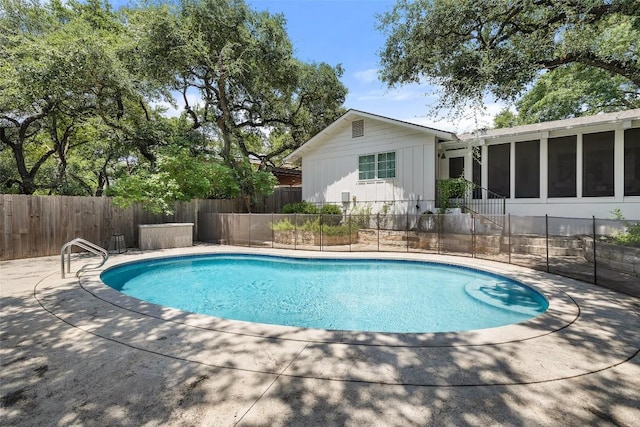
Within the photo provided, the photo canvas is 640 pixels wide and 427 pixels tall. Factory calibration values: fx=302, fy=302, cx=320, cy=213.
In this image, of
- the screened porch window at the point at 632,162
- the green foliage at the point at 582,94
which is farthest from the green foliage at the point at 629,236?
the green foliage at the point at 582,94

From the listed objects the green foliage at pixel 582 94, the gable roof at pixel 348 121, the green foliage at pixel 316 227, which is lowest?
the green foliage at pixel 316 227

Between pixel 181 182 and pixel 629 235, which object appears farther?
pixel 181 182

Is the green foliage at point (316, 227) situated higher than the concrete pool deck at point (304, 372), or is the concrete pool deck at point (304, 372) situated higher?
the green foliage at point (316, 227)

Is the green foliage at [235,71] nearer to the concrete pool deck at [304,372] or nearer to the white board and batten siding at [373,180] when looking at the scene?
the white board and batten siding at [373,180]

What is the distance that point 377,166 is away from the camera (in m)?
13.2

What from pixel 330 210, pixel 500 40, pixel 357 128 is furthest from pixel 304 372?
pixel 357 128

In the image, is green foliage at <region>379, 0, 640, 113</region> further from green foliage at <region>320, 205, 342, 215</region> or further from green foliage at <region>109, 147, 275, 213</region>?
green foliage at <region>109, 147, 275, 213</region>

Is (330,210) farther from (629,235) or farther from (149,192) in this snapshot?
(629,235)

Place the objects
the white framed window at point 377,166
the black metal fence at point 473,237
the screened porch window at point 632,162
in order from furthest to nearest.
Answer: the white framed window at point 377,166 → the screened porch window at point 632,162 → the black metal fence at point 473,237

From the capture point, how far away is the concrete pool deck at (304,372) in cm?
220

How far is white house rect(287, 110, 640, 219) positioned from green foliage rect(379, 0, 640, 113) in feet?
8.71

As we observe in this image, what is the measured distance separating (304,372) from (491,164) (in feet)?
38.0

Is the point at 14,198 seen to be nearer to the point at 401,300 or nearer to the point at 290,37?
the point at 401,300

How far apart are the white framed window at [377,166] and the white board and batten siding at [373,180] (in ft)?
0.54
